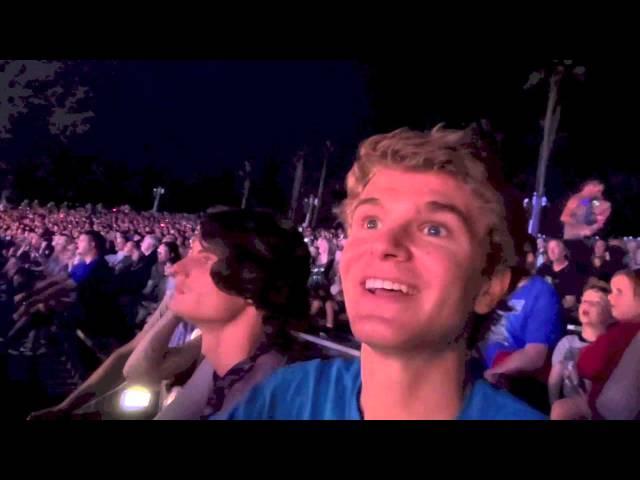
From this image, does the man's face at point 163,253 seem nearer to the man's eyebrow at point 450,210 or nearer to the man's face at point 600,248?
the man's eyebrow at point 450,210

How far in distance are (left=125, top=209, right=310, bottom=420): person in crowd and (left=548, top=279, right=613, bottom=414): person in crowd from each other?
27.1 inches

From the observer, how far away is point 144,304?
1979mm

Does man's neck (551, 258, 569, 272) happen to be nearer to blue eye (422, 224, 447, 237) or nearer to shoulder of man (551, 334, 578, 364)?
shoulder of man (551, 334, 578, 364)

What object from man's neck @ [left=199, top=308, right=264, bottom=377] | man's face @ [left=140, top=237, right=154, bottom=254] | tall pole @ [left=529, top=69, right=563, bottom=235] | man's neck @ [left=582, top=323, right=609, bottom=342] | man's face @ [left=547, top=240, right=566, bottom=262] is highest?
tall pole @ [left=529, top=69, right=563, bottom=235]

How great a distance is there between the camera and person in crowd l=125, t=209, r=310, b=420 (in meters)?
1.63

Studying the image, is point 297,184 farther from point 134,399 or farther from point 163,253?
point 134,399

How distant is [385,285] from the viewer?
153cm

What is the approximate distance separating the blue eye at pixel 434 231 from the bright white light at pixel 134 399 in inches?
34.3

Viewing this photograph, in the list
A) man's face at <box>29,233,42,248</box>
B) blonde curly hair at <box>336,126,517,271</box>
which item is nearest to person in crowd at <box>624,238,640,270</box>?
blonde curly hair at <box>336,126,517,271</box>
